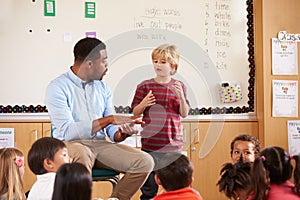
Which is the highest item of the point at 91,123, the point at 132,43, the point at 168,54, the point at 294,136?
the point at 132,43

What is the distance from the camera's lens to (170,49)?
9.50 feet

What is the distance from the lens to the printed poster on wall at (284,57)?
3.88m

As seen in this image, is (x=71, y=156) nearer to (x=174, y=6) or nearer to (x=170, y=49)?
(x=170, y=49)

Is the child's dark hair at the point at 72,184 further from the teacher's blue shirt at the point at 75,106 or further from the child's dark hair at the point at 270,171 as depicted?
the teacher's blue shirt at the point at 75,106

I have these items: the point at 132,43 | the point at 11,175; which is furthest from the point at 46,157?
the point at 132,43

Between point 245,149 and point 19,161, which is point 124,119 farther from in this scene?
point 245,149

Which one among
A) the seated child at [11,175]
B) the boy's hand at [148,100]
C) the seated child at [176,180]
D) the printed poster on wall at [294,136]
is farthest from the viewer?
the printed poster on wall at [294,136]

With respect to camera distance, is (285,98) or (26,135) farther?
(285,98)

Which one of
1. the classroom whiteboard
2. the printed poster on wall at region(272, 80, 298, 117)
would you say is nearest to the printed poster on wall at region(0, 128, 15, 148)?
the classroom whiteboard

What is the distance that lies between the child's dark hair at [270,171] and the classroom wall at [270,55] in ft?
5.30

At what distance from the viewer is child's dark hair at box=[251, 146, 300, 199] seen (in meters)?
2.09

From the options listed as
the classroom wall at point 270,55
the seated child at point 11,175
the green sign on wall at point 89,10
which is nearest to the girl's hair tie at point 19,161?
the seated child at point 11,175

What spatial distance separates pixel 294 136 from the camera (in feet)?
12.7

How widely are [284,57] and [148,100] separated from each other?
4.91 feet
